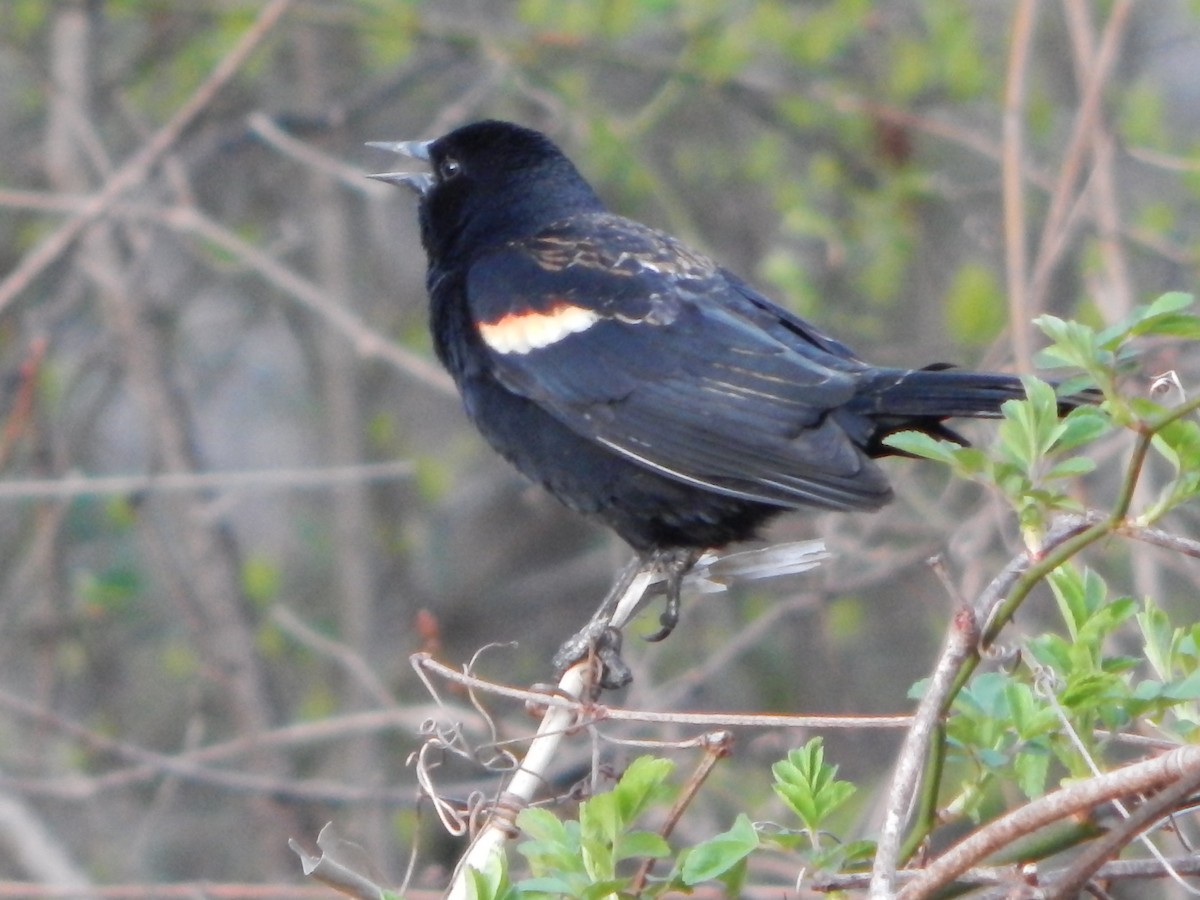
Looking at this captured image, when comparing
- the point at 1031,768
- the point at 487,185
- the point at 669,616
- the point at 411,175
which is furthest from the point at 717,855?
the point at 411,175

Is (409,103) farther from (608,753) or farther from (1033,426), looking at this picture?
(1033,426)

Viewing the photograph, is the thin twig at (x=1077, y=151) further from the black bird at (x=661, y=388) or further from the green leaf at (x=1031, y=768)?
the green leaf at (x=1031, y=768)

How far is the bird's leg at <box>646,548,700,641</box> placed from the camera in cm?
267

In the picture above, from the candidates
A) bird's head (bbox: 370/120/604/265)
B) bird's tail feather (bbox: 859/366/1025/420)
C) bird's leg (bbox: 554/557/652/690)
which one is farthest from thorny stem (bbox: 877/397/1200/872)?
bird's head (bbox: 370/120/604/265)

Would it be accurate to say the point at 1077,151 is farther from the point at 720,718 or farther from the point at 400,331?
the point at 400,331

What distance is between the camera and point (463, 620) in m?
5.98

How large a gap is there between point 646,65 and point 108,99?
6.06ft

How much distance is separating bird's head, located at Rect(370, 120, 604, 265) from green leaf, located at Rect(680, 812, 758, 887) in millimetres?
2203

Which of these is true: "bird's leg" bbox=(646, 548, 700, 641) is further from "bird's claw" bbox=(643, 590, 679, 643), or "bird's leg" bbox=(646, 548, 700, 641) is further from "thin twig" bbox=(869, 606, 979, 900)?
"thin twig" bbox=(869, 606, 979, 900)

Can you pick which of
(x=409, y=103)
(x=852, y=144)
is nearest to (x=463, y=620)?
(x=409, y=103)

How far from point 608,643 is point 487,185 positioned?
1.43m

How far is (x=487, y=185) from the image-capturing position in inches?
137

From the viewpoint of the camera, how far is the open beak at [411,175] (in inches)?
137

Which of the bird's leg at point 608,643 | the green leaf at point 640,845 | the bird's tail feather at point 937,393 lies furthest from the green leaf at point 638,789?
the bird's tail feather at point 937,393
